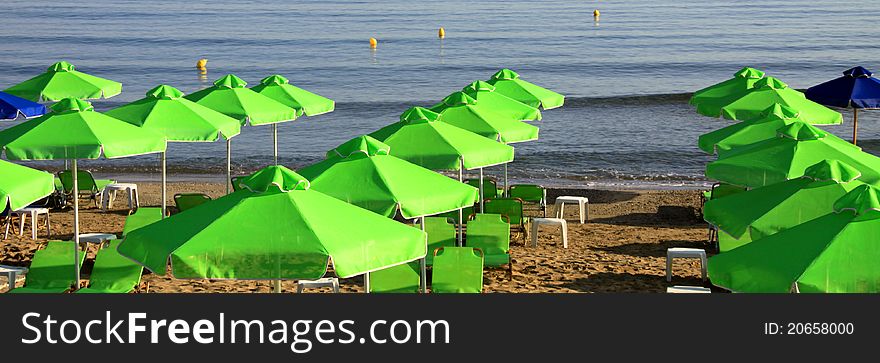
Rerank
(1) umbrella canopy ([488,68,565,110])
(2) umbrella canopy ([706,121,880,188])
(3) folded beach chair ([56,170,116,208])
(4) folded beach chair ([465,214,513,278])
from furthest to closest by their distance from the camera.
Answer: (1) umbrella canopy ([488,68,565,110]), (3) folded beach chair ([56,170,116,208]), (4) folded beach chair ([465,214,513,278]), (2) umbrella canopy ([706,121,880,188])

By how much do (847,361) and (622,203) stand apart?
1358 cm

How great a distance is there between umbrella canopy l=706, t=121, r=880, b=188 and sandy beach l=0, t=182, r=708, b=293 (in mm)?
1162

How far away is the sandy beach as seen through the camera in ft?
38.9

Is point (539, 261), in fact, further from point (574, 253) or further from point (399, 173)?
point (399, 173)

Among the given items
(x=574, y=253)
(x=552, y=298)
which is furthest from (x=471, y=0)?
(x=552, y=298)

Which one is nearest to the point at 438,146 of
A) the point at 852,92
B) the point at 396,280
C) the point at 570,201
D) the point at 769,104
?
the point at 396,280

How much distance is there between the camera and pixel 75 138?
11.2 metres

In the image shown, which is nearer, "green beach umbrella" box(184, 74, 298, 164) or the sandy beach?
the sandy beach

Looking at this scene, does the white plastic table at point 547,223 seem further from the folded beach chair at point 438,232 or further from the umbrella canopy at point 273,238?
the umbrella canopy at point 273,238

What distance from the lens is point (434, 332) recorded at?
4883 mm

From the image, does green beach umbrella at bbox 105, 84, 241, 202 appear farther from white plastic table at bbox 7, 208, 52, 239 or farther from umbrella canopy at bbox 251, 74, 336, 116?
umbrella canopy at bbox 251, 74, 336, 116

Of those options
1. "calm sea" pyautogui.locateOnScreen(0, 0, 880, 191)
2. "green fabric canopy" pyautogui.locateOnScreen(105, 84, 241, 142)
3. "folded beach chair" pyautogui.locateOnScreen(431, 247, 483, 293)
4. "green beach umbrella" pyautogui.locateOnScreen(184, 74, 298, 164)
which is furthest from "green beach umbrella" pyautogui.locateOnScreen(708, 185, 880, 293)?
"calm sea" pyautogui.locateOnScreen(0, 0, 880, 191)

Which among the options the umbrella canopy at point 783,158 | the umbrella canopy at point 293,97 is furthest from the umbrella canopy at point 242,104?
the umbrella canopy at point 783,158

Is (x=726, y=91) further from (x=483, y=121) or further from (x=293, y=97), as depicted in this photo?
(x=293, y=97)
